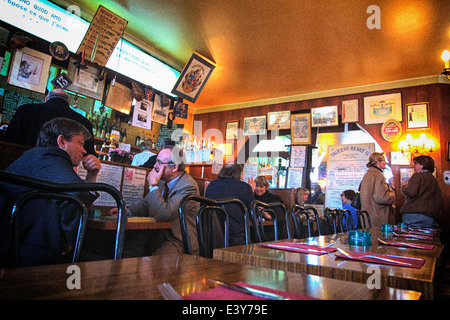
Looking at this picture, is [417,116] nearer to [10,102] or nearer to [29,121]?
[29,121]

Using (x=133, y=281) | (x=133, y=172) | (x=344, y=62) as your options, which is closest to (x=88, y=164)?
(x=133, y=172)

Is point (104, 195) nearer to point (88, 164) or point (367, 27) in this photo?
point (88, 164)

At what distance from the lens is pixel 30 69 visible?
3.45 meters

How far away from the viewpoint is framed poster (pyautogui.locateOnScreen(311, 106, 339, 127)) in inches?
260

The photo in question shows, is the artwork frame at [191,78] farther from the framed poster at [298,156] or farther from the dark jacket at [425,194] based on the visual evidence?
the dark jacket at [425,194]

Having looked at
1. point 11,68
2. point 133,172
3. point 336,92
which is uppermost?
point 336,92

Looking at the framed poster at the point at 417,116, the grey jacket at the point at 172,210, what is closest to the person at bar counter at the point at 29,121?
the grey jacket at the point at 172,210

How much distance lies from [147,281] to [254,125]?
7.13 metres

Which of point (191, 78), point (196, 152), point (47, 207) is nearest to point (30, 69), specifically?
point (191, 78)

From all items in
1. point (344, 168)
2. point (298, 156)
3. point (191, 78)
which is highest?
point (191, 78)

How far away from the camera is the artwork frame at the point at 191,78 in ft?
16.0

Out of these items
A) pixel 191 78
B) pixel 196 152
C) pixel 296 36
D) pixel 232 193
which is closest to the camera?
pixel 232 193
